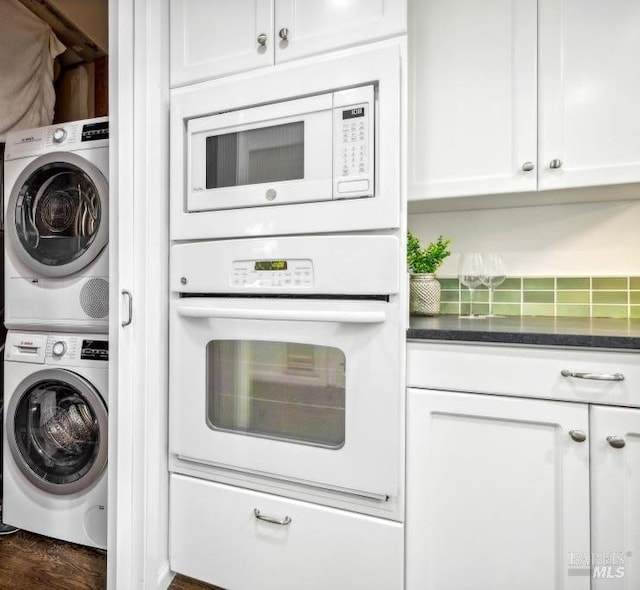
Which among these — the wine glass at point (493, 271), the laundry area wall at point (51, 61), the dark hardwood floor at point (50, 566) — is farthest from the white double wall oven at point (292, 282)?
the laundry area wall at point (51, 61)

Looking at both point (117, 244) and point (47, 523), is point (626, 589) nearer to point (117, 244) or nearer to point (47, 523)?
point (117, 244)

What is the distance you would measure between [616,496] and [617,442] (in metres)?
0.14

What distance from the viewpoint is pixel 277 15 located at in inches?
50.5

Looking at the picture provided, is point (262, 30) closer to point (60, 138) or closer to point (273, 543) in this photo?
point (60, 138)

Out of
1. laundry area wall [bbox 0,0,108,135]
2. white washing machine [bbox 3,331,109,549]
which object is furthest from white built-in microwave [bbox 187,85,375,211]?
laundry area wall [bbox 0,0,108,135]

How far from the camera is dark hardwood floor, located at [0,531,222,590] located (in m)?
1.42

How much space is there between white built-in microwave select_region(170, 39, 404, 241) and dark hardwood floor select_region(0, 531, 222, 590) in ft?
4.36

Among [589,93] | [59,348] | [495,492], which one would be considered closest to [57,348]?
[59,348]

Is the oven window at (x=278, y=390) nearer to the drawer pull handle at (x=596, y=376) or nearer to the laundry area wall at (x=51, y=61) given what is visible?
the drawer pull handle at (x=596, y=376)

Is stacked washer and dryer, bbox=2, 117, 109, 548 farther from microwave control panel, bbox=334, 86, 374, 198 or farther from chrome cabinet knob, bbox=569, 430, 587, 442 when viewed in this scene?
chrome cabinet knob, bbox=569, 430, 587, 442

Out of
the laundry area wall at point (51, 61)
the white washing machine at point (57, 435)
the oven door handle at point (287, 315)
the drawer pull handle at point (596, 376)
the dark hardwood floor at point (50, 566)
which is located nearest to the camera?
the drawer pull handle at point (596, 376)

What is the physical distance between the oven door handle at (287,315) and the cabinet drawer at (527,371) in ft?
0.55

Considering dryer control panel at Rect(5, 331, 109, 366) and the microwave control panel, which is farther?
dryer control panel at Rect(5, 331, 109, 366)

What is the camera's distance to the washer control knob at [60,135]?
1.61 meters
